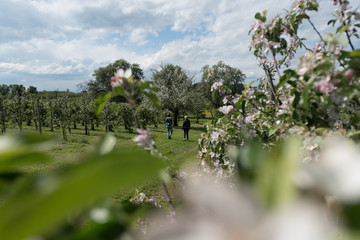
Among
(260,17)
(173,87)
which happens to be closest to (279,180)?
(260,17)

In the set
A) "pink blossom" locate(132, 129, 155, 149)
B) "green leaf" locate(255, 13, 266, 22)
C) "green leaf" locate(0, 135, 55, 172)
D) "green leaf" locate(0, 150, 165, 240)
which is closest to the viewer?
"green leaf" locate(0, 150, 165, 240)

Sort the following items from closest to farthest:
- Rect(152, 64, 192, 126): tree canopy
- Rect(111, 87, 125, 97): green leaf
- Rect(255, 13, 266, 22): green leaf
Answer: Rect(111, 87, 125, 97): green leaf, Rect(255, 13, 266, 22): green leaf, Rect(152, 64, 192, 126): tree canopy

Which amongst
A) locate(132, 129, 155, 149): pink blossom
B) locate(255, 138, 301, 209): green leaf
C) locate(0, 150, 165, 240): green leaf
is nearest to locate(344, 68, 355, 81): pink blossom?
locate(132, 129, 155, 149): pink blossom

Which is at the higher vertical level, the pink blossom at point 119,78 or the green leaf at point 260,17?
the green leaf at point 260,17

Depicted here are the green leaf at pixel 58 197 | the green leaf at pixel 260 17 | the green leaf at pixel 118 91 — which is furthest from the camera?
the green leaf at pixel 260 17

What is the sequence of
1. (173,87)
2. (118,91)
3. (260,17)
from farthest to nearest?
(173,87)
(260,17)
(118,91)

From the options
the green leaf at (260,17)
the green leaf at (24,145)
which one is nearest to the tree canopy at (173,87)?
the green leaf at (260,17)

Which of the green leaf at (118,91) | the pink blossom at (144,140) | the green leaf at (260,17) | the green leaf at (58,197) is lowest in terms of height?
the pink blossom at (144,140)

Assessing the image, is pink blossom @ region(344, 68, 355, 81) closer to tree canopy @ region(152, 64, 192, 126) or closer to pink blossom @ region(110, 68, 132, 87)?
pink blossom @ region(110, 68, 132, 87)

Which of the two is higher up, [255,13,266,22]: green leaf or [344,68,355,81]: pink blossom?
[255,13,266,22]: green leaf

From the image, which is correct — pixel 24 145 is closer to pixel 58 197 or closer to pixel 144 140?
pixel 58 197

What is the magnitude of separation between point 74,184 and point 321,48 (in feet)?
9.30

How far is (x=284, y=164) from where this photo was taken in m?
0.26

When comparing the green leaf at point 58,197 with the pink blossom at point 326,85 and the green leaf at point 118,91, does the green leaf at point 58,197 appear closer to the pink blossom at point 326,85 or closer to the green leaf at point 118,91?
the green leaf at point 118,91
